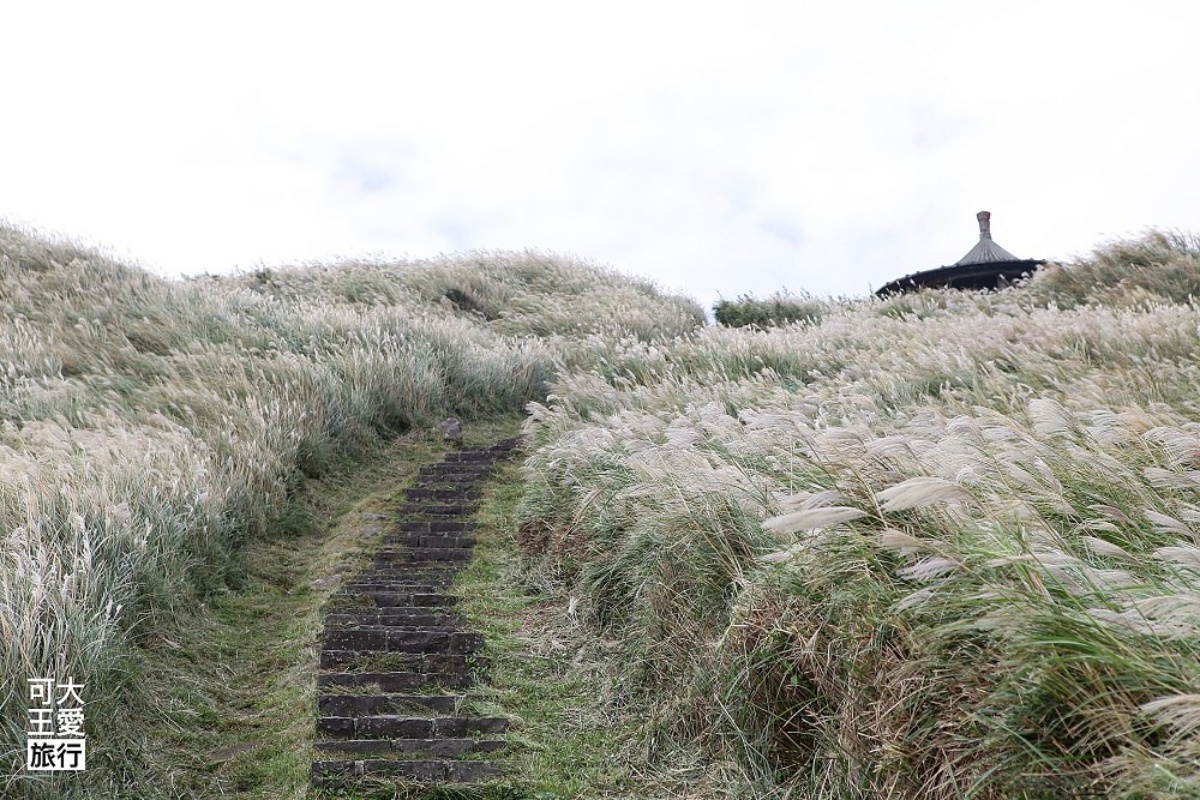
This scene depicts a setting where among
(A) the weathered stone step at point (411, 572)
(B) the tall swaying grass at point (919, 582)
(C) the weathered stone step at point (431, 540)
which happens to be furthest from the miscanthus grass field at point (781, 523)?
(A) the weathered stone step at point (411, 572)

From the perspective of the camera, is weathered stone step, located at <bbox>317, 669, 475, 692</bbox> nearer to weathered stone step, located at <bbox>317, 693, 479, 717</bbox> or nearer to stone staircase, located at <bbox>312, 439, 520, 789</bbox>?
stone staircase, located at <bbox>312, 439, 520, 789</bbox>

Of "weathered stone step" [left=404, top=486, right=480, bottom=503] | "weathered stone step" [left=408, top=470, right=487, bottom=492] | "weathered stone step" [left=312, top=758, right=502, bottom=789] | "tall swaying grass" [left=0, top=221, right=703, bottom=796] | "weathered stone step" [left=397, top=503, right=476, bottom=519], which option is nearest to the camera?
"weathered stone step" [left=312, top=758, right=502, bottom=789]

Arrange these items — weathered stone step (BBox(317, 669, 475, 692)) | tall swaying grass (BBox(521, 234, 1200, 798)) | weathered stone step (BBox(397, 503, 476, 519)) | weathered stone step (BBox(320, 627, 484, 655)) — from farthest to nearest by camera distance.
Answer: weathered stone step (BBox(397, 503, 476, 519)) → weathered stone step (BBox(320, 627, 484, 655)) → weathered stone step (BBox(317, 669, 475, 692)) → tall swaying grass (BBox(521, 234, 1200, 798))

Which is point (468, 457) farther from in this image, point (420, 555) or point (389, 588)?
point (389, 588)

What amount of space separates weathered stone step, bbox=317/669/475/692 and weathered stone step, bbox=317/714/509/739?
36cm

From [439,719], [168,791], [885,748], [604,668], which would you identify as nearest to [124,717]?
[168,791]

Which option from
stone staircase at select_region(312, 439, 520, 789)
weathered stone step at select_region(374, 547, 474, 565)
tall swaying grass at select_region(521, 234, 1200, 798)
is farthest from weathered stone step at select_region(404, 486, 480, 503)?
tall swaying grass at select_region(521, 234, 1200, 798)

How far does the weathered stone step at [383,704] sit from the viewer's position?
5238 mm

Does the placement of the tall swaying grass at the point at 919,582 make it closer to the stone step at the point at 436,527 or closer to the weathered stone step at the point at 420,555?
the weathered stone step at the point at 420,555

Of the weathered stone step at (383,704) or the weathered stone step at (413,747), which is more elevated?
the weathered stone step at (383,704)

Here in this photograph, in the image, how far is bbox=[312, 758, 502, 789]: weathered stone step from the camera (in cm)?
454

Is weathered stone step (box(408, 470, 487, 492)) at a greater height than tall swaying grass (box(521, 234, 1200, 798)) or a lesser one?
greater

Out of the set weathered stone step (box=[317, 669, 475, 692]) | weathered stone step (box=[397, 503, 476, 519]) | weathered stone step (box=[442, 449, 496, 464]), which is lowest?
weathered stone step (box=[317, 669, 475, 692])

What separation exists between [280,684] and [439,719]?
45.2 inches
